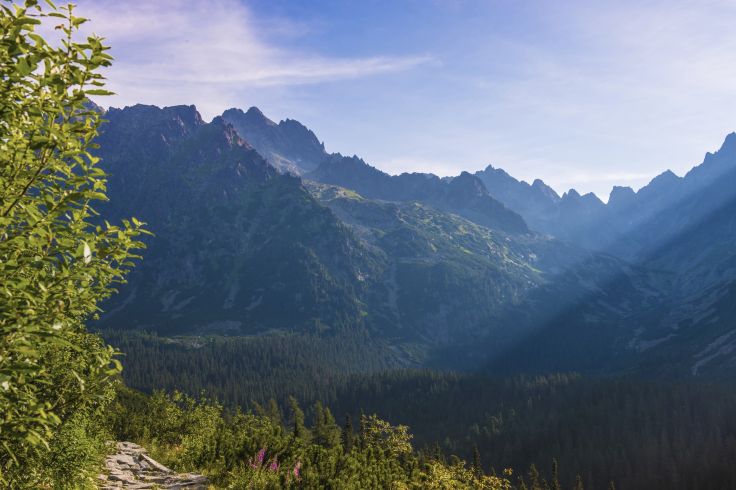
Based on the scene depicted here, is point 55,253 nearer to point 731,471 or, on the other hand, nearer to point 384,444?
point 384,444

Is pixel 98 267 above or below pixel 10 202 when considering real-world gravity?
below

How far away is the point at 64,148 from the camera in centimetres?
739

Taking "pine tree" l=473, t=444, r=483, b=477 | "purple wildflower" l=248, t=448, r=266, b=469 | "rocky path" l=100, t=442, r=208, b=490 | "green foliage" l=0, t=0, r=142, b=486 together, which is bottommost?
"pine tree" l=473, t=444, r=483, b=477

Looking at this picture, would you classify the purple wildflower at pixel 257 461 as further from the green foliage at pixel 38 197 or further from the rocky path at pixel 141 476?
the green foliage at pixel 38 197

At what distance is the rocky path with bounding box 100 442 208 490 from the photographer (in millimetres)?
21172

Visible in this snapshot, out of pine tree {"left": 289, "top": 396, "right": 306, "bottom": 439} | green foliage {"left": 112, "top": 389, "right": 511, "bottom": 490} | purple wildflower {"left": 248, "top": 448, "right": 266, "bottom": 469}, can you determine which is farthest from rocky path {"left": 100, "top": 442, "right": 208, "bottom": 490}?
pine tree {"left": 289, "top": 396, "right": 306, "bottom": 439}

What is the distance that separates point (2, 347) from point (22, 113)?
11.4 feet

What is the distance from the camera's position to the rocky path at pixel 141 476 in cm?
2117

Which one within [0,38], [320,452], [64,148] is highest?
→ [0,38]

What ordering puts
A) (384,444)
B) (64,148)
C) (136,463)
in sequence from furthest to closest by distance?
(384,444), (136,463), (64,148)

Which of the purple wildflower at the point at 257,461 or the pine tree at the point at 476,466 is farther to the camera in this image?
the pine tree at the point at 476,466

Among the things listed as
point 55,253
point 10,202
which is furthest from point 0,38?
point 55,253

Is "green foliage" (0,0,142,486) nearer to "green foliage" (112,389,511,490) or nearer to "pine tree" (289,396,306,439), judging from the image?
"green foliage" (112,389,511,490)

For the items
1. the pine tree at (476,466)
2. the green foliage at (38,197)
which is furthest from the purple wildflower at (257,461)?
the green foliage at (38,197)
